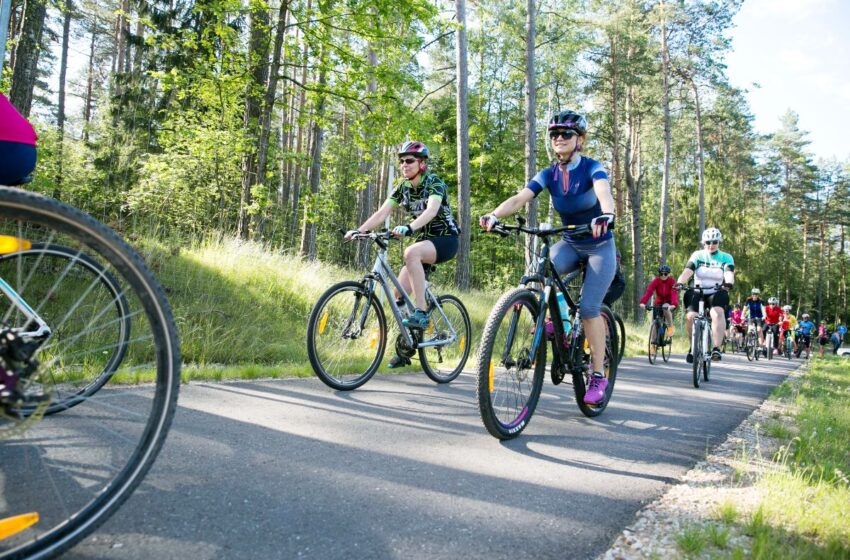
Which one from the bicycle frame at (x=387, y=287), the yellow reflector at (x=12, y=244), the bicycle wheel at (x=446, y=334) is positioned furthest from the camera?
the bicycle wheel at (x=446, y=334)

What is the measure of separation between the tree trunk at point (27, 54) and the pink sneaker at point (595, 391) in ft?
37.6

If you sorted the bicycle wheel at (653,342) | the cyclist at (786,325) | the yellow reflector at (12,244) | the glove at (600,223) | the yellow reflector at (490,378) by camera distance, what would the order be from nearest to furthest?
the yellow reflector at (12,244) → the yellow reflector at (490,378) → the glove at (600,223) → the bicycle wheel at (653,342) → the cyclist at (786,325)

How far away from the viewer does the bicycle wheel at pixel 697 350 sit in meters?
7.32

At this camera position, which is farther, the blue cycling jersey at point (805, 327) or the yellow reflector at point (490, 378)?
the blue cycling jersey at point (805, 327)

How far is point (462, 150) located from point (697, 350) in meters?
11.2

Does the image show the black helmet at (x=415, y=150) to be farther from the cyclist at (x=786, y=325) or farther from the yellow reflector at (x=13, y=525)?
the cyclist at (x=786, y=325)

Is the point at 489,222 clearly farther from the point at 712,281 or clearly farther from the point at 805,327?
the point at 805,327

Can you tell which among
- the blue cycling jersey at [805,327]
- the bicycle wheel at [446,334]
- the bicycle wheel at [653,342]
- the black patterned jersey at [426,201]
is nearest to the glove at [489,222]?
the black patterned jersey at [426,201]

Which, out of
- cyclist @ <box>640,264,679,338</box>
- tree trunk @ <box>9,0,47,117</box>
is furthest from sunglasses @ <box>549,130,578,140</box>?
tree trunk @ <box>9,0,47,117</box>

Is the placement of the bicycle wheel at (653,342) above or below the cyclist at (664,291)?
below

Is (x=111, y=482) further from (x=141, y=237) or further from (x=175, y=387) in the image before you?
(x=141, y=237)

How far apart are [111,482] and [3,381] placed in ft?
1.36

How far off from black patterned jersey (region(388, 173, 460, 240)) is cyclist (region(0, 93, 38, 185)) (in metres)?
3.83

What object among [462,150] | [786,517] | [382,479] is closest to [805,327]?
[462,150]
